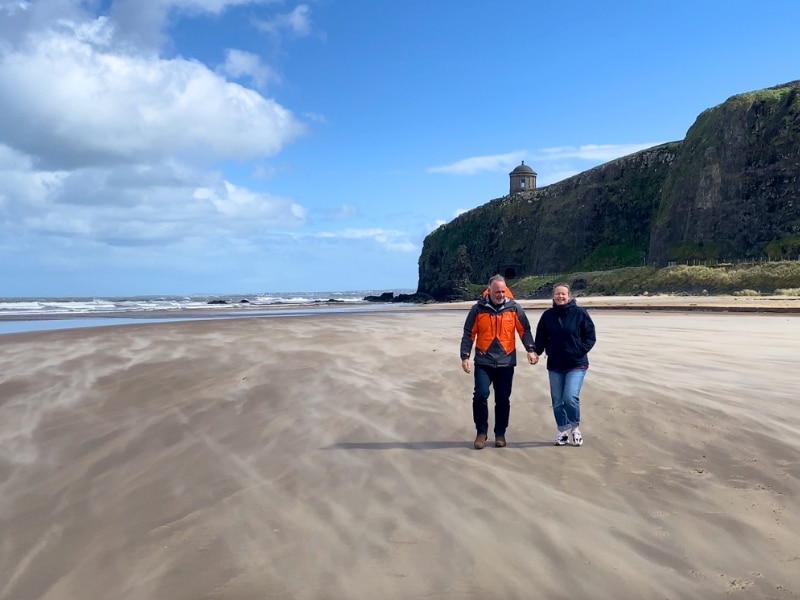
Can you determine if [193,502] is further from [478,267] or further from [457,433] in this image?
[478,267]

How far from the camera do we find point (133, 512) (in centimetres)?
539

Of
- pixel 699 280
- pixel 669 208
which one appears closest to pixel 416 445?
pixel 699 280

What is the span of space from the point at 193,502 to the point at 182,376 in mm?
6776

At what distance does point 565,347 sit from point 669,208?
92.4 m

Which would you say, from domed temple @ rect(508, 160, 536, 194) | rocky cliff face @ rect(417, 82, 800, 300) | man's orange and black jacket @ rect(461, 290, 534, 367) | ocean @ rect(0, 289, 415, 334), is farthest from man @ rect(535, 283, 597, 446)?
domed temple @ rect(508, 160, 536, 194)

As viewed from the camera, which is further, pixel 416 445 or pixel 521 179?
pixel 521 179

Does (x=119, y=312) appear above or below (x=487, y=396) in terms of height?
above

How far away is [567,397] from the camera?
7.34 m

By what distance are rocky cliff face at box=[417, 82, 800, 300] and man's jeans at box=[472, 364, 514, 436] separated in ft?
239

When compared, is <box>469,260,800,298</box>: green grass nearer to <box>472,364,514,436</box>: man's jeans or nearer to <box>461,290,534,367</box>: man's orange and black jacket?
<box>461,290,534,367</box>: man's orange and black jacket

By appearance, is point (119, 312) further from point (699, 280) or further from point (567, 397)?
point (567, 397)

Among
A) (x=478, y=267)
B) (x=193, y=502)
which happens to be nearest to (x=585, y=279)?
(x=478, y=267)

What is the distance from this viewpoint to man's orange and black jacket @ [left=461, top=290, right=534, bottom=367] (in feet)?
24.8

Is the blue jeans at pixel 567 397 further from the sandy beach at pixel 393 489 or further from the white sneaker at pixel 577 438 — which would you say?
the sandy beach at pixel 393 489
